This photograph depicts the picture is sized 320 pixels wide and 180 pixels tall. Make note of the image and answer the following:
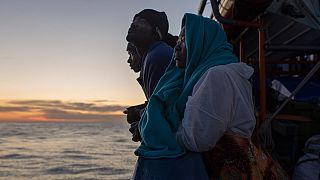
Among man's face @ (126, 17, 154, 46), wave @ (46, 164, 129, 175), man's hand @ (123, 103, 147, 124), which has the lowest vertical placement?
wave @ (46, 164, 129, 175)

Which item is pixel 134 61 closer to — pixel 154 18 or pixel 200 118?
pixel 154 18

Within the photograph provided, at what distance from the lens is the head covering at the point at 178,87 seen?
1.77 metres

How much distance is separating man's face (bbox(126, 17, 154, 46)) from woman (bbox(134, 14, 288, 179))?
2.78ft

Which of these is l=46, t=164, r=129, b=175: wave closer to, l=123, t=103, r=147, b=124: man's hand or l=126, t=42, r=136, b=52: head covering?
l=126, t=42, r=136, b=52: head covering

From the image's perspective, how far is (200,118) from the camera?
1.67 m

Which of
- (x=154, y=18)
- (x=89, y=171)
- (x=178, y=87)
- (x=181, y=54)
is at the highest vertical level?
(x=154, y=18)

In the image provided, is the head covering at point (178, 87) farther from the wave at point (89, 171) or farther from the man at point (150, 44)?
the wave at point (89, 171)

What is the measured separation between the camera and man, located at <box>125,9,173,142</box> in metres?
2.48

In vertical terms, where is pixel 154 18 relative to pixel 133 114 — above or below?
above

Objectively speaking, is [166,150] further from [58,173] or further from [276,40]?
[58,173]

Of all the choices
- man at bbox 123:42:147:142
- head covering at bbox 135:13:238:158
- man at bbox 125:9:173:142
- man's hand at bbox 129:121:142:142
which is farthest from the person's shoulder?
head covering at bbox 135:13:238:158

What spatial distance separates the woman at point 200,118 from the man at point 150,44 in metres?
0.57

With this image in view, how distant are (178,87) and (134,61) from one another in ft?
3.80

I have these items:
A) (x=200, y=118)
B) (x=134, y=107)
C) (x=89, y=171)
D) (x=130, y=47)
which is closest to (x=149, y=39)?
(x=130, y=47)
